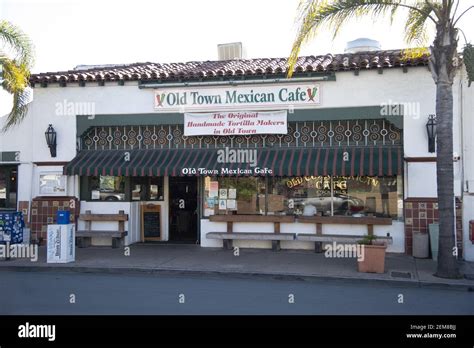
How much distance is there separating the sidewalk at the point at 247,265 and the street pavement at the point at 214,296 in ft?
0.55

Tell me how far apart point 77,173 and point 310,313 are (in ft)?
28.0

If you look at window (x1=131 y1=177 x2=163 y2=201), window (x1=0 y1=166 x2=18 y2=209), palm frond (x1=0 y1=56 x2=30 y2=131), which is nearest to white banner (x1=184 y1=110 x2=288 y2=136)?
window (x1=131 y1=177 x2=163 y2=201)

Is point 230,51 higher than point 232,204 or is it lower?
higher

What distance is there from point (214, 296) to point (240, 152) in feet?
18.0

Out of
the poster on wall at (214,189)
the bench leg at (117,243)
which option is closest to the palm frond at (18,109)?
the bench leg at (117,243)

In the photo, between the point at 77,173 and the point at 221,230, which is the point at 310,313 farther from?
the point at 77,173

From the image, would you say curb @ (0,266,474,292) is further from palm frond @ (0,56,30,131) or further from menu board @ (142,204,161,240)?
palm frond @ (0,56,30,131)

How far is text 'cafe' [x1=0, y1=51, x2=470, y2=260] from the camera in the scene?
11898 mm

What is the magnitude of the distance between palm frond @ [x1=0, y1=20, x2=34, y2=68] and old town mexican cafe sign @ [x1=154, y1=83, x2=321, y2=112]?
12.4 ft

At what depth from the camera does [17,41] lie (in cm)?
1310

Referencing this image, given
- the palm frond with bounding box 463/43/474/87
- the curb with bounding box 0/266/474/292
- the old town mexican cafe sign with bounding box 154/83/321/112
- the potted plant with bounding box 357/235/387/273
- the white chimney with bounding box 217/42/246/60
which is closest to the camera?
the curb with bounding box 0/266/474/292

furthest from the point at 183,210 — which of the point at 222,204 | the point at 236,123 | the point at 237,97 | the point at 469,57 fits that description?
the point at 469,57

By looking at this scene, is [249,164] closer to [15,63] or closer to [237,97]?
[237,97]
